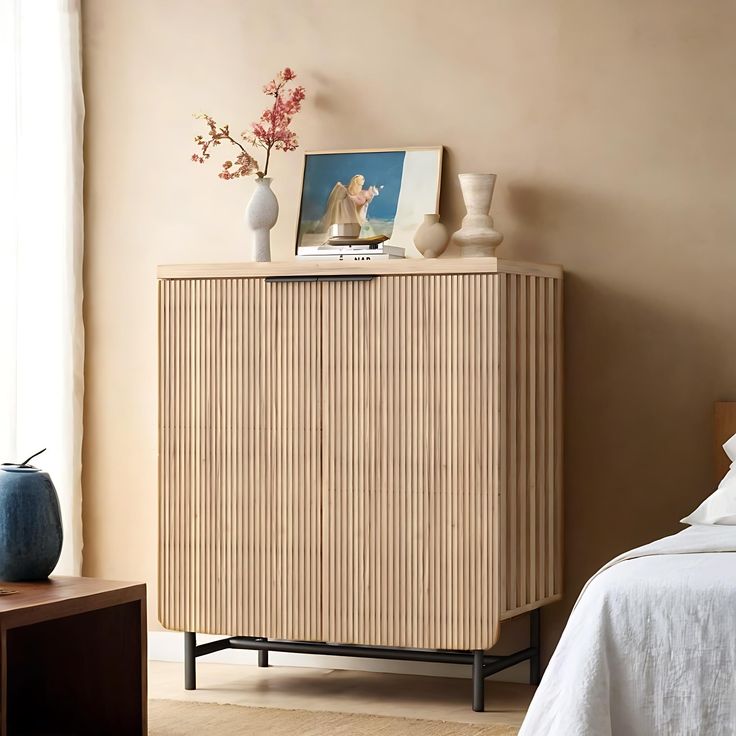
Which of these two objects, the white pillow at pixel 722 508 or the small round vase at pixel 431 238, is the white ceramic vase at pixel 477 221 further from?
the white pillow at pixel 722 508

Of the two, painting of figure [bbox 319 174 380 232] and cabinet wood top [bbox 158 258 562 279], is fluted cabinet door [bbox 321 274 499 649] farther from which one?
painting of figure [bbox 319 174 380 232]

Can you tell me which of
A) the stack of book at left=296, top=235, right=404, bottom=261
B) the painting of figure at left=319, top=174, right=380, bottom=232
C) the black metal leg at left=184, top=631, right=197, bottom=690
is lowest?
the black metal leg at left=184, top=631, right=197, bottom=690

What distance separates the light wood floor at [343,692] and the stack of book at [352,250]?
4.25ft

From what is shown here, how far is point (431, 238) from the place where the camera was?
12.5 feet

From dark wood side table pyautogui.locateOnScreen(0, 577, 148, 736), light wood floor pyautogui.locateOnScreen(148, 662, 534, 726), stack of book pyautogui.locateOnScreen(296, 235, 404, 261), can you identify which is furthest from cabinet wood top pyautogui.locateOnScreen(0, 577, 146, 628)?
stack of book pyautogui.locateOnScreen(296, 235, 404, 261)

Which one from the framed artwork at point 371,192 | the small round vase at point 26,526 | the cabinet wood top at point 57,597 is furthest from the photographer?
the framed artwork at point 371,192

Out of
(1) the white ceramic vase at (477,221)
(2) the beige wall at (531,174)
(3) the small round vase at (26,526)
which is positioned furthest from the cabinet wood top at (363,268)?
(3) the small round vase at (26,526)

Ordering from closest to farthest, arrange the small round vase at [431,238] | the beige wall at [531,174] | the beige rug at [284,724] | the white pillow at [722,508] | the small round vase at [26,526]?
the small round vase at [26,526] → the white pillow at [722,508] → the beige rug at [284,724] → the beige wall at [531,174] → the small round vase at [431,238]

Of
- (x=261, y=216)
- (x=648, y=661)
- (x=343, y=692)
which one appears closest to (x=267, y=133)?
(x=261, y=216)

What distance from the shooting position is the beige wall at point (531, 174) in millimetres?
3713

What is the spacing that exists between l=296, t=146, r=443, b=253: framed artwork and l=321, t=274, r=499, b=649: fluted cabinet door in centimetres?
49

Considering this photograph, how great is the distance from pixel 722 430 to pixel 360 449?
106 cm

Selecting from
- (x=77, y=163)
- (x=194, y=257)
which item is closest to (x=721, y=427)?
(x=194, y=257)

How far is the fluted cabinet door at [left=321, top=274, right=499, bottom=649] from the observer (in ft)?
11.2
